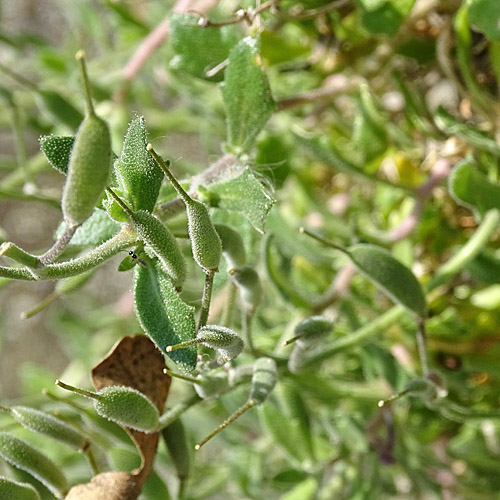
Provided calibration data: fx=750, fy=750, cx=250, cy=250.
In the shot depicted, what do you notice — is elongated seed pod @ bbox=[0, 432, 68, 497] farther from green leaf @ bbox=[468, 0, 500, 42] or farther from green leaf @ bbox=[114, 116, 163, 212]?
green leaf @ bbox=[468, 0, 500, 42]

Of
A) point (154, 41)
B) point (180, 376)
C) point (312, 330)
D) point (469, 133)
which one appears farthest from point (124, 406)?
point (154, 41)

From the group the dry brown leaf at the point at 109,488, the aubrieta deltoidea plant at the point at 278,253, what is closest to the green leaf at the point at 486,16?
the aubrieta deltoidea plant at the point at 278,253

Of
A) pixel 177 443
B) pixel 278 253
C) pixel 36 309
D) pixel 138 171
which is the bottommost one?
pixel 278 253

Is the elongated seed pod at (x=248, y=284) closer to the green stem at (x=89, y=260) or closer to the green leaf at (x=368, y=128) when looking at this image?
the green stem at (x=89, y=260)

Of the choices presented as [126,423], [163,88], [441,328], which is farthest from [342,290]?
[163,88]

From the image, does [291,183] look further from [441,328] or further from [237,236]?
[237,236]

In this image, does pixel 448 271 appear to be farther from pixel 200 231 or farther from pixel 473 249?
pixel 200 231

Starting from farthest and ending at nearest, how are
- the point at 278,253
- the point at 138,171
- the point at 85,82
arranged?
the point at 278,253 → the point at 138,171 → the point at 85,82
